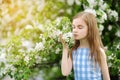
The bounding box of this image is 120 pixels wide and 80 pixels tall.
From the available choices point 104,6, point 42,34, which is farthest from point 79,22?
point 104,6

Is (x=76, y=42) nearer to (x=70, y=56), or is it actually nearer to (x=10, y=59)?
(x=70, y=56)

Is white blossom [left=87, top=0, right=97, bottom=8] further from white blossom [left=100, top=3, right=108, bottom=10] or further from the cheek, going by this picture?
the cheek

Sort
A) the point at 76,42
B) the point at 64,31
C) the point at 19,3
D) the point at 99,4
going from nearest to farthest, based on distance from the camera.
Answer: the point at 76,42, the point at 64,31, the point at 99,4, the point at 19,3

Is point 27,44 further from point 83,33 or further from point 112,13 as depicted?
Answer: point 83,33

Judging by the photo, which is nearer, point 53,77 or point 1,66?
point 1,66

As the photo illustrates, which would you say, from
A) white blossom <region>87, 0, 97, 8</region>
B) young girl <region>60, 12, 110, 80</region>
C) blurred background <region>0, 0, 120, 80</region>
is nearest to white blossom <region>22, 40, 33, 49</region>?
blurred background <region>0, 0, 120, 80</region>

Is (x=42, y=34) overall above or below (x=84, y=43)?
above

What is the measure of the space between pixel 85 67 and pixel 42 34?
101 cm

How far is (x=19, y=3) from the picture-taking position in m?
5.71

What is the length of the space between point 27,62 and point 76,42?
93cm

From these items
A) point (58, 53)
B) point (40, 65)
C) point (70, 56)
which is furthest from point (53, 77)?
point (70, 56)

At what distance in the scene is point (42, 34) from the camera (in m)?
4.80

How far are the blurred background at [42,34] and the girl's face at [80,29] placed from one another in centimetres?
73

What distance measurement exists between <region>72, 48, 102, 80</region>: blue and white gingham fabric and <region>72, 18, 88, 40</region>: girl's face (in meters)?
0.13
